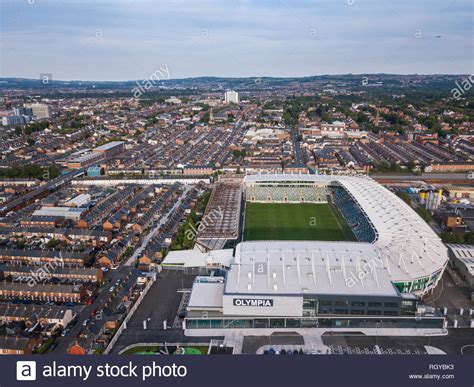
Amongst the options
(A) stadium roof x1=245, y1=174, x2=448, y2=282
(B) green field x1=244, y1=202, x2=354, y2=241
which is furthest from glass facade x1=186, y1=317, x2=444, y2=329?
(B) green field x1=244, y1=202, x2=354, y2=241

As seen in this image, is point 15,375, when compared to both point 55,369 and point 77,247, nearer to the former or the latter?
point 55,369

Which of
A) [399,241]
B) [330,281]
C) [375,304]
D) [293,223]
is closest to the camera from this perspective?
[375,304]

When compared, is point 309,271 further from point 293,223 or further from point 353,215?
point 353,215

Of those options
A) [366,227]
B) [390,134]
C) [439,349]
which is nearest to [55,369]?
[439,349]

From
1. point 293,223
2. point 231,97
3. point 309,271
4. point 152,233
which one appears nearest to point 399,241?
point 309,271

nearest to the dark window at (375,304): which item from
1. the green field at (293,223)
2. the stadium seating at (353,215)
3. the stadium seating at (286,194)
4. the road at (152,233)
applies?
the stadium seating at (353,215)

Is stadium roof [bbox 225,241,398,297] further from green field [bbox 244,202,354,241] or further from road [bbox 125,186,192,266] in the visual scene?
road [bbox 125,186,192,266]

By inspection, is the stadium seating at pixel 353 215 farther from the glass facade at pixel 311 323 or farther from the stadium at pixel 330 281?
the glass facade at pixel 311 323
